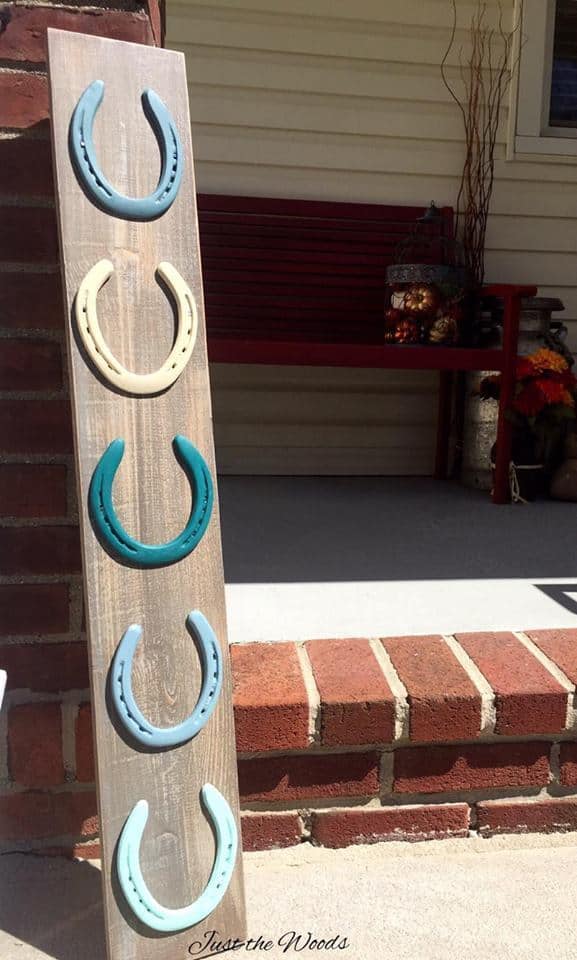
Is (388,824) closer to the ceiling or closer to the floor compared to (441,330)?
closer to the floor

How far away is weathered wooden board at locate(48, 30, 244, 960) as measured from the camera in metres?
1.10

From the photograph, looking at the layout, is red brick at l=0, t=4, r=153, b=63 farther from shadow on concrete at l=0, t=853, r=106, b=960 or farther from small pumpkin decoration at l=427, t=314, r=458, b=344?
small pumpkin decoration at l=427, t=314, r=458, b=344

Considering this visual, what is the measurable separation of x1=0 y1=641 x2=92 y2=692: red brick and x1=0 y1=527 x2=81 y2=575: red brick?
119 millimetres

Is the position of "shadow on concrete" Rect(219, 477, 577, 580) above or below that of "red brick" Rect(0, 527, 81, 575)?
below

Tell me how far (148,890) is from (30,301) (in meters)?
0.83

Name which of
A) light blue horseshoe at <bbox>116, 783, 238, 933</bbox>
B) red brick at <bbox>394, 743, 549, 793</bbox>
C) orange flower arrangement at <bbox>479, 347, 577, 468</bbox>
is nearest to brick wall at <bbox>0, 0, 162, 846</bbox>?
light blue horseshoe at <bbox>116, 783, 238, 933</bbox>

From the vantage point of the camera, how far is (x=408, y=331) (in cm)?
322

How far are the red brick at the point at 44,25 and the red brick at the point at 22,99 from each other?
0.09ft

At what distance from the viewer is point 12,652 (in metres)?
1.30

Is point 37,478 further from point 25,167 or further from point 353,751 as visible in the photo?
point 353,751

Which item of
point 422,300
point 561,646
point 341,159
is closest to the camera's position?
point 561,646

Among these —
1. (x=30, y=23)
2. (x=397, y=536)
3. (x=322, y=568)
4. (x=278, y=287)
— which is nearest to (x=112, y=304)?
(x=30, y=23)

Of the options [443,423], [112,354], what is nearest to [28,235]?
[112,354]

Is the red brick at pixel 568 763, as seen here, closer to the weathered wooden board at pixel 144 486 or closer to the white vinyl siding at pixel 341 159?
the weathered wooden board at pixel 144 486
